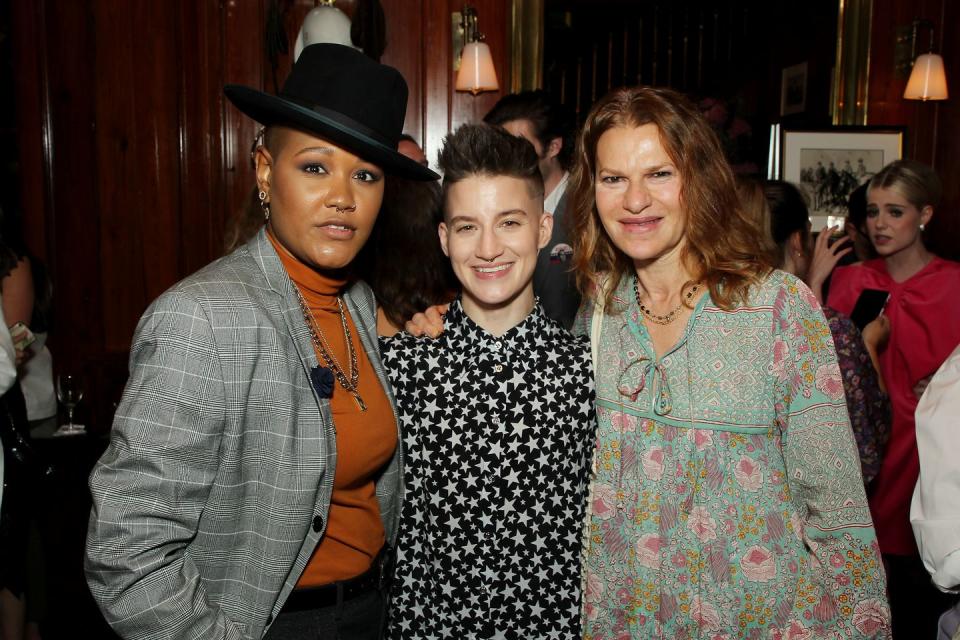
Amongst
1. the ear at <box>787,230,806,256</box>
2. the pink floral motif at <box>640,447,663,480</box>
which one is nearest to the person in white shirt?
the pink floral motif at <box>640,447,663,480</box>

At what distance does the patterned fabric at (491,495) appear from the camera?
162 centimetres

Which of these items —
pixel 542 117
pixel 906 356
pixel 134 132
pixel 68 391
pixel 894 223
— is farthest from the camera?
pixel 134 132

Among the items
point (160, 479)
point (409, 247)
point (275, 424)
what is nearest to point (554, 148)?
point (409, 247)

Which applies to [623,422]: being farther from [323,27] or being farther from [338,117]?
[323,27]

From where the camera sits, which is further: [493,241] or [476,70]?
[476,70]

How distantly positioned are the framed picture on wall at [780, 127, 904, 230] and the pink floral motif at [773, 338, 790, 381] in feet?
11.2

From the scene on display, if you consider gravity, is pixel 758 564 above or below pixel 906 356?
below

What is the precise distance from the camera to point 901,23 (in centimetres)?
499

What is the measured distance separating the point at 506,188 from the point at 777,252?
120 cm

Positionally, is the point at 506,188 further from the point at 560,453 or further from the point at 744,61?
the point at 744,61

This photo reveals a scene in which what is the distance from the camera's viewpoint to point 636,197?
1626 mm

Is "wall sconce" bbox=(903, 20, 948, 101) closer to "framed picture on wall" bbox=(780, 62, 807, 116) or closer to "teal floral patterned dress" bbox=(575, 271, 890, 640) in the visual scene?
"framed picture on wall" bbox=(780, 62, 807, 116)

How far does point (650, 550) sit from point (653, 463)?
0.18 metres

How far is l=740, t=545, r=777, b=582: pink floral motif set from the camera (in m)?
1.53
